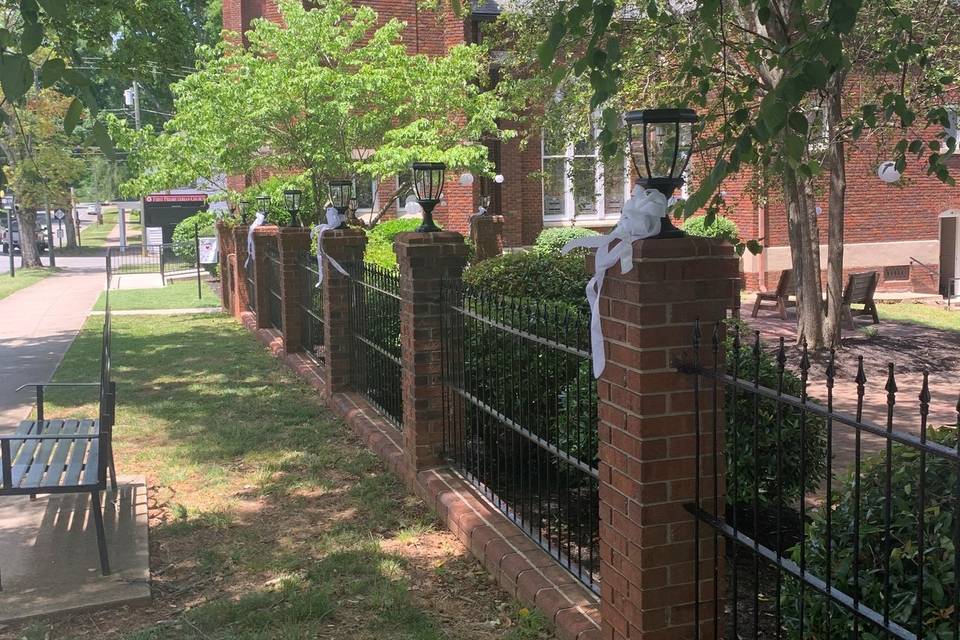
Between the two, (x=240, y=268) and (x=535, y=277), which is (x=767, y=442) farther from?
(x=240, y=268)

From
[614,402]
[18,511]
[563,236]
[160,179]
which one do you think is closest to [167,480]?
[18,511]

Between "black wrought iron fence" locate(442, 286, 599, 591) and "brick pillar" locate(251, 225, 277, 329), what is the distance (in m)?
7.61

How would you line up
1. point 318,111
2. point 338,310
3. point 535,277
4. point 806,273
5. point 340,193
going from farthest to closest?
point 318,111, point 806,273, point 340,193, point 535,277, point 338,310

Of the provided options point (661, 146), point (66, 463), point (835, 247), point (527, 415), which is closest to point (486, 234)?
point (835, 247)

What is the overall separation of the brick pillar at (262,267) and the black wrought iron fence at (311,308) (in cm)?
241

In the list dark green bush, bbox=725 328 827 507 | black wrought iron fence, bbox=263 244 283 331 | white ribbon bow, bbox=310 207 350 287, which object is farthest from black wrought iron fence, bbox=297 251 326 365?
dark green bush, bbox=725 328 827 507

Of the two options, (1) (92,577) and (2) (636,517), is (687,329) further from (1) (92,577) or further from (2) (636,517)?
(1) (92,577)

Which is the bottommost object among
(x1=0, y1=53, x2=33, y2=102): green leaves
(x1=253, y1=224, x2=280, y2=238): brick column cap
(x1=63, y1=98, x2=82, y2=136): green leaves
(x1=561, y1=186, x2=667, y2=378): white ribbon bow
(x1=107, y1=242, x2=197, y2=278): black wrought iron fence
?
(x1=107, y1=242, x2=197, y2=278): black wrought iron fence

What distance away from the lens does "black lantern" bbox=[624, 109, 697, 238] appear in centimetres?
351

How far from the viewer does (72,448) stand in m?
5.73

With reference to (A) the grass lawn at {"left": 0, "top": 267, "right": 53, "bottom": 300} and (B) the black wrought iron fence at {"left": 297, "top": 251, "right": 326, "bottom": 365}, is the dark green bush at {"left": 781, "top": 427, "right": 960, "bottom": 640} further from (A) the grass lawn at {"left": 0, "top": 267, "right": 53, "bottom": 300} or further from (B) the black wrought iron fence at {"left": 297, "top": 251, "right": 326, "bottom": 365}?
(A) the grass lawn at {"left": 0, "top": 267, "right": 53, "bottom": 300}

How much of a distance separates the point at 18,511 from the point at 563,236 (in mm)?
16023

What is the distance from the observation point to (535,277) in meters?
8.95

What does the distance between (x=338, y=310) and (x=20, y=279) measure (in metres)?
24.1
